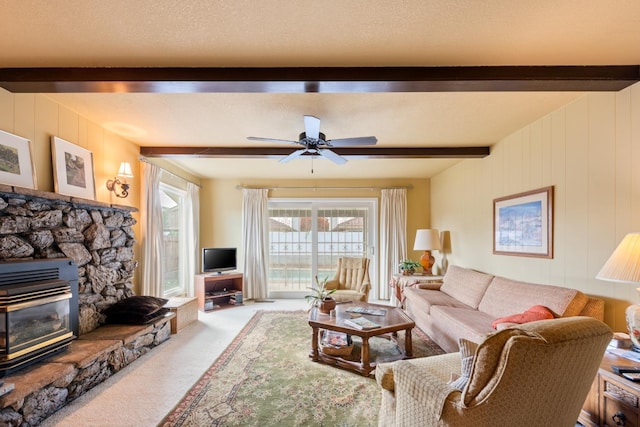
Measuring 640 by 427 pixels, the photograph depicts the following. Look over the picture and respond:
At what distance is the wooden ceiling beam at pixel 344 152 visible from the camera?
4.05 m

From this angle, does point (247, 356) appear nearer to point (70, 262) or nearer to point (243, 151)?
point (70, 262)

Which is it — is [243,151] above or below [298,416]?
above

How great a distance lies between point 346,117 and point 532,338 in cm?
235

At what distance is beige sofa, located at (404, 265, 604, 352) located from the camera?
97.1 inches

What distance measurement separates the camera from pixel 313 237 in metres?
6.32

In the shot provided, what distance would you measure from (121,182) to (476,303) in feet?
14.1

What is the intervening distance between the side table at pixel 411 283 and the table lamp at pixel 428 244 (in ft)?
1.27

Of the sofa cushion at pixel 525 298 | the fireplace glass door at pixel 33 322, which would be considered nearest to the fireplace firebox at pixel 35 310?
the fireplace glass door at pixel 33 322

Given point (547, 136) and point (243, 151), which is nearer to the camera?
point (547, 136)

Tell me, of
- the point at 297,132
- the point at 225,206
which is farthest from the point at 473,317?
→ the point at 225,206

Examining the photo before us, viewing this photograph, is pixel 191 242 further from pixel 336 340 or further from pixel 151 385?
pixel 336 340

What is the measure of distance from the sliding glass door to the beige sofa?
6.41ft

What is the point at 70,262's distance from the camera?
107 inches

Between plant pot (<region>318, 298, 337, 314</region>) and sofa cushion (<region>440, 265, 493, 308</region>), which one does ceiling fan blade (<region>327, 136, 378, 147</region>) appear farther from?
sofa cushion (<region>440, 265, 493, 308</region>)
